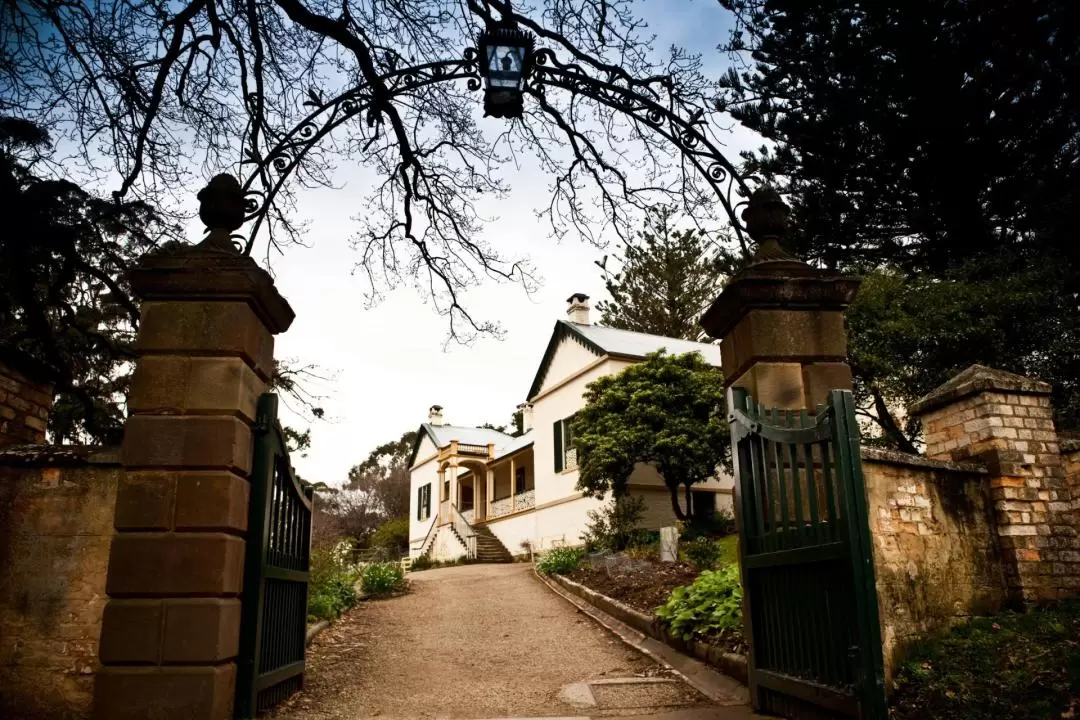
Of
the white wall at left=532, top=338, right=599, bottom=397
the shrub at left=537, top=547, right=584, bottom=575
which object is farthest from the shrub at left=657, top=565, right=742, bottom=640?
the white wall at left=532, top=338, right=599, bottom=397

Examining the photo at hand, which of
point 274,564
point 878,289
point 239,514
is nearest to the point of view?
point 239,514

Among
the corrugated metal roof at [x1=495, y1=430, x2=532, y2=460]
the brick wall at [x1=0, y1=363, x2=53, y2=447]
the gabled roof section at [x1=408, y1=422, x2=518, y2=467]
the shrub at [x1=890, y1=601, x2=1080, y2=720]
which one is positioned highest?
the gabled roof section at [x1=408, y1=422, x2=518, y2=467]

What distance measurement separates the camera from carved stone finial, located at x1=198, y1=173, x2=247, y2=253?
520 centimetres

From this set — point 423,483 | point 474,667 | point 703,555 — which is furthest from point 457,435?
point 474,667

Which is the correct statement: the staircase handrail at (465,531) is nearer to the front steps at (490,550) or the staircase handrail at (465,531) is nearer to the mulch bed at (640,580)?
the front steps at (490,550)

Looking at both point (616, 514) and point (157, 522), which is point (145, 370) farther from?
point (616, 514)

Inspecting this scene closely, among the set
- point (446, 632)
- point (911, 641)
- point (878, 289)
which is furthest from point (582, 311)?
point (911, 641)

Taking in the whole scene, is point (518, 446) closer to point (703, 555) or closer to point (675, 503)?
point (675, 503)

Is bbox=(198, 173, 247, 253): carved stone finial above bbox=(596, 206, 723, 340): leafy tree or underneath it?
underneath

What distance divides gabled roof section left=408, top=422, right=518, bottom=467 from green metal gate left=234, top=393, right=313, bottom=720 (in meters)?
29.6

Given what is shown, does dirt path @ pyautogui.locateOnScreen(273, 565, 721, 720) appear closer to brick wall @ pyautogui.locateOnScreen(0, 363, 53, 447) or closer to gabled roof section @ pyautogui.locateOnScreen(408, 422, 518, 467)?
brick wall @ pyautogui.locateOnScreen(0, 363, 53, 447)

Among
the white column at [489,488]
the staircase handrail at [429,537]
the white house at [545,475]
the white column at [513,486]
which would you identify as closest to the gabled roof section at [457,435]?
the white house at [545,475]

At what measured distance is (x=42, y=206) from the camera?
18.4ft

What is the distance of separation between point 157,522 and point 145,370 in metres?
0.95
